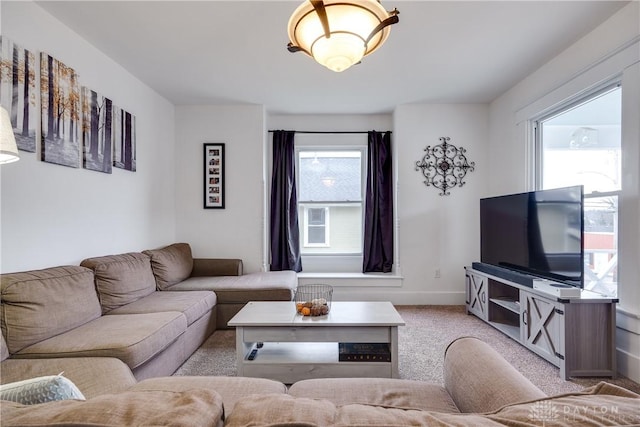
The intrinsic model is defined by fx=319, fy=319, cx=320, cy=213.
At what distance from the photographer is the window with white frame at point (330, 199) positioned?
464cm

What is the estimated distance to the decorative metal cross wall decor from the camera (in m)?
4.23

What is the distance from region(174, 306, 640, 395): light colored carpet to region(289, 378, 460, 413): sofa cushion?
1.16m

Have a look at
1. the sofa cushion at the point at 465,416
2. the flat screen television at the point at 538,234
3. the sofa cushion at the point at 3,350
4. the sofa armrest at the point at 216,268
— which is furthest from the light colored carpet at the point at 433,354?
the sofa cushion at the point at 465,416

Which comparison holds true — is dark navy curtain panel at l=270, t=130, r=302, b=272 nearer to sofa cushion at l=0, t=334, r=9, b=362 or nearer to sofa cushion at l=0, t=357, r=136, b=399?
sofa cushion at l=0, t=357, r=136, b=399

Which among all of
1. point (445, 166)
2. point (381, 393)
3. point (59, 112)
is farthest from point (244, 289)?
point (445, 166)

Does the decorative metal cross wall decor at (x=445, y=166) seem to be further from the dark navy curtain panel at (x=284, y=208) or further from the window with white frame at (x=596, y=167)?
the dark navy curtain panel at (x=284, y=208)

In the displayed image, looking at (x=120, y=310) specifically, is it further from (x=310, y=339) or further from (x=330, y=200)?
(x=330, y=200)

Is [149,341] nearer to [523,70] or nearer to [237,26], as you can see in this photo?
[237,26]

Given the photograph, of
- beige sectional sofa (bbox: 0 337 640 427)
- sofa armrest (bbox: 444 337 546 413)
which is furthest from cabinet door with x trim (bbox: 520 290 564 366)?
beige sectional sofa (bbox: 0 337 640 427)

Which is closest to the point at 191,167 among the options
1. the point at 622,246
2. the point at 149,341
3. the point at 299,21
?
the point at 149,341

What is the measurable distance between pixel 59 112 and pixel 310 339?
8.09ft

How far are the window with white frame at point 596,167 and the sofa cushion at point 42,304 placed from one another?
12.6 ft

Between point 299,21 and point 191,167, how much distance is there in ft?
10.9

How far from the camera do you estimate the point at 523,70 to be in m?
Answer: 3.22
